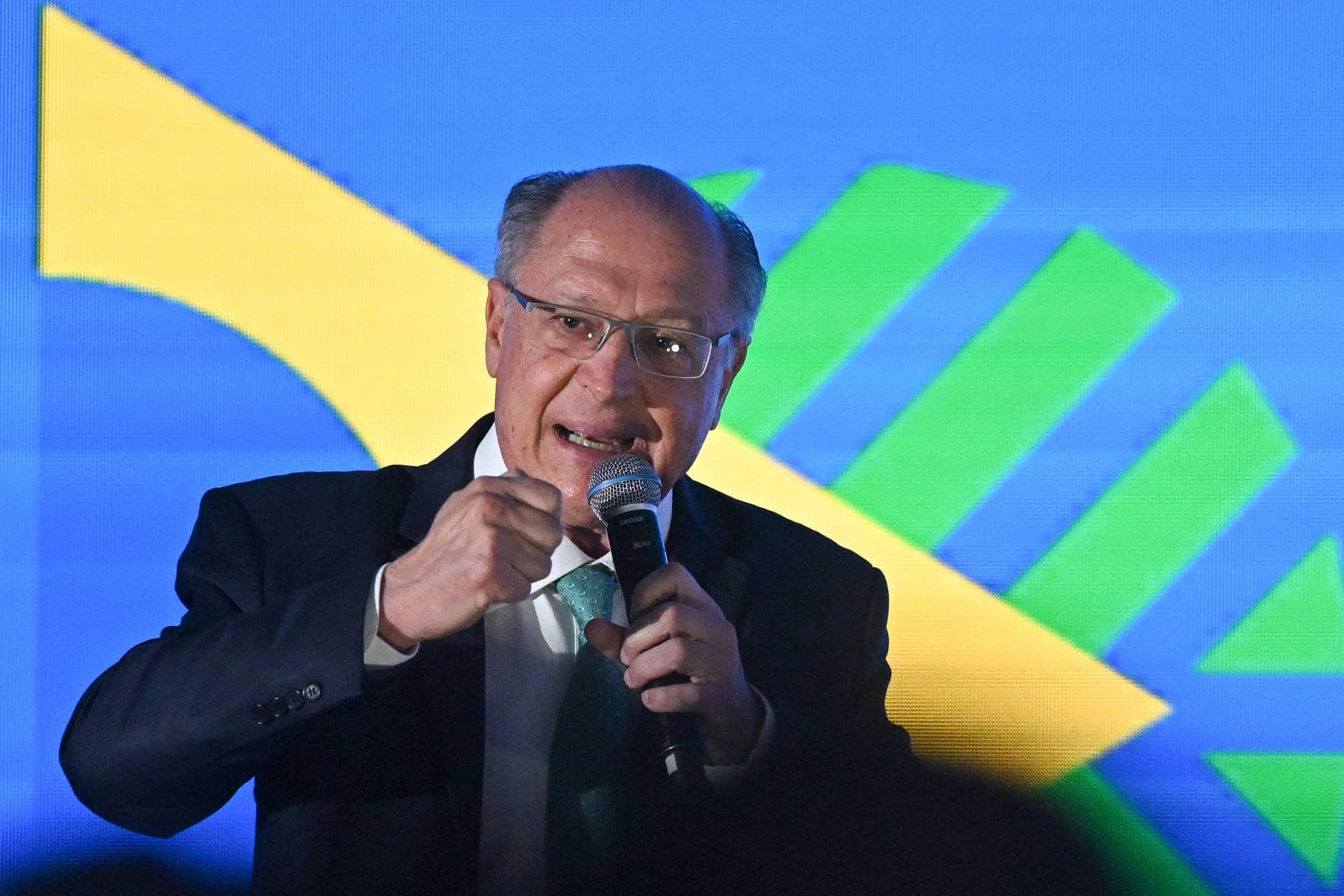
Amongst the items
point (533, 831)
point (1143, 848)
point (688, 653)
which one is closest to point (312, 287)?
point (533, 831)

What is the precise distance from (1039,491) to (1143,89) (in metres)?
0.82

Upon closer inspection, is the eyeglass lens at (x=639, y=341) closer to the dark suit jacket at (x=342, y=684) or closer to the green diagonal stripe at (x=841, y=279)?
the dark suit jacket at (x=342, y=684)

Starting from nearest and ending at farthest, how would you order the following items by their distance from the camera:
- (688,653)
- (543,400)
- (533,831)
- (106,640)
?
(688,653) → (533,831) → (543,400) → (106,640)

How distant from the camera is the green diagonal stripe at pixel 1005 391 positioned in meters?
2.65

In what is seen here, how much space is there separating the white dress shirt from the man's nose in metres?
0.23

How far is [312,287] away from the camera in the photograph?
8.60 ft

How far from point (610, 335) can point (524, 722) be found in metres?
0.56

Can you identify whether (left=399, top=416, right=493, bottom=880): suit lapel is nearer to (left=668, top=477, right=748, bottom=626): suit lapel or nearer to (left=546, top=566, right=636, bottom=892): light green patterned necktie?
(left=546, top=566, right=636, bottom=892): light green patterned necktie

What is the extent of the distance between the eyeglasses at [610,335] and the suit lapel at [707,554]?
11.5 inches

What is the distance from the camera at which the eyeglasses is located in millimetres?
1969

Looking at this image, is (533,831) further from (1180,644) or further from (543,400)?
(1180,644)

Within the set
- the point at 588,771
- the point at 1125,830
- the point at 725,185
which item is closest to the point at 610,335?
the point at 588,771

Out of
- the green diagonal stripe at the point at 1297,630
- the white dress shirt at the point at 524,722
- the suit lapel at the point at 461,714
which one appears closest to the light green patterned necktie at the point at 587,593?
the white dress shirt at the point at 524,722

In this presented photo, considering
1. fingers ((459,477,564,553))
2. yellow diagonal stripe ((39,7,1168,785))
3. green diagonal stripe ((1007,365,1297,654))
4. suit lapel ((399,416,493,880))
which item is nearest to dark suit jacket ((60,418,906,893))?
suit lapel ((399,416,493,880))
